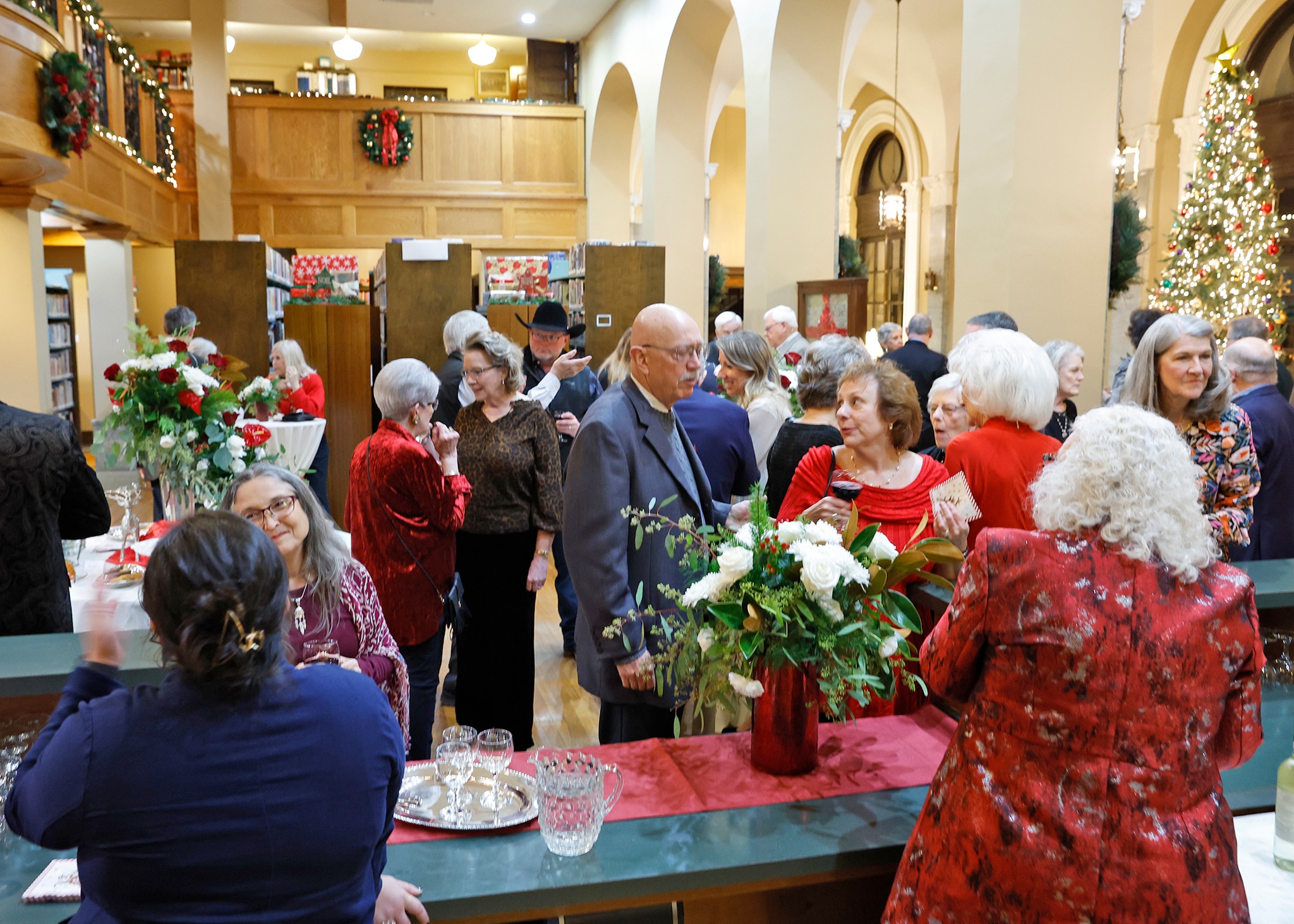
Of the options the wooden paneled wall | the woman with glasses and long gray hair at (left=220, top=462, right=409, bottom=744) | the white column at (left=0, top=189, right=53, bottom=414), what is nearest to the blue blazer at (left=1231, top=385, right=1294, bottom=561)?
the woman with glasses and long gray hair at (left=220, top=462, right=409, bottom=744)

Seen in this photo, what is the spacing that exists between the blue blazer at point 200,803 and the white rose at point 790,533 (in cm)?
93

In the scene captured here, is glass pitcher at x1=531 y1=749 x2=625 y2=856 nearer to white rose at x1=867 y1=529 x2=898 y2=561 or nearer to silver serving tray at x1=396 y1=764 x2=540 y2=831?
silver serving tray at x1=396 y1=764 x2=540 y2=831

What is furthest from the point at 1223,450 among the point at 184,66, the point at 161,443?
the point at 184,66

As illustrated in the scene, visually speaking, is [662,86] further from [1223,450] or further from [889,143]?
[1223,450]

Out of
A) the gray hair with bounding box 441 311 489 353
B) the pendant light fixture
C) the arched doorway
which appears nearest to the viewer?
the gray hair with bounding box 441 311 489 353

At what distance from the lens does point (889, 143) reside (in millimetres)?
16266

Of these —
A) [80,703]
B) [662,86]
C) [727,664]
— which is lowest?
[727,664]

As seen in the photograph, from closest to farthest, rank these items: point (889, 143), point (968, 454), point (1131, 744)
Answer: point (1131, 744), point (968, 454), point (889, 143)

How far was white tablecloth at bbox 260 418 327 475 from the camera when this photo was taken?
20.8 feet

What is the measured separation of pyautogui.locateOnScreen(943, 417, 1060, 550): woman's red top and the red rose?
97.0 inches

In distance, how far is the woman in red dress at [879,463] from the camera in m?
2.75

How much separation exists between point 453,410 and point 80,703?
3.71 meters

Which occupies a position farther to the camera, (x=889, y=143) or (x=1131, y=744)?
(x=889, y=143)

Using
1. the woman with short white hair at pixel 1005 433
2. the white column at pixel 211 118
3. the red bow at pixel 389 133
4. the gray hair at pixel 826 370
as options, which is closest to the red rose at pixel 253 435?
the gray hair at pixel 826 370
